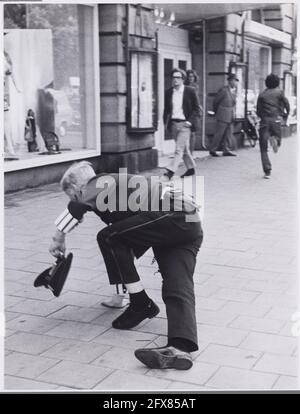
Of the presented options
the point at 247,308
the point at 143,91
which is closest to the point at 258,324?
the point at 247,308

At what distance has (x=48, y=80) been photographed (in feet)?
35.1

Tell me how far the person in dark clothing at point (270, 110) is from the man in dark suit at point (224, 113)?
3.48 m

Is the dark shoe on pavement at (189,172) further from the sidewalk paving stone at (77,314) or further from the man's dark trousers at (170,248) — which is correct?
the man's dark trousers at (170,248)

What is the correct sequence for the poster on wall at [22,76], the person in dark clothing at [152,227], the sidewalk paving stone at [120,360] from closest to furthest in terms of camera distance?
the sidewalk paving stone at [120,360]
the person in dark clothing at [152,227]
the poster on wall at [22,76]

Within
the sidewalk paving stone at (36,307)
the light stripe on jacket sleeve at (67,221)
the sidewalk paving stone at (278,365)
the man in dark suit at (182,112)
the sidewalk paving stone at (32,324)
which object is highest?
the man in dark suit at (182,112)

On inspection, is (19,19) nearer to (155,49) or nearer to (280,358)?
(155,49)

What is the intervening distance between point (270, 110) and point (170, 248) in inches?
275

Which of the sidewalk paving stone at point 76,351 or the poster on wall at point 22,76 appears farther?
the poster on wall at point 22,76

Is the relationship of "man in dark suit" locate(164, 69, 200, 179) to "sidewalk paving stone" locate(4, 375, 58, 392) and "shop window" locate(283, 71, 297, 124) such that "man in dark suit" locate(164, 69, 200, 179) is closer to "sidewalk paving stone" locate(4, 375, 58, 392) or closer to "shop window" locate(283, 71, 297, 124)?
"sidewalk paving stone" locate(4, 375, 58, 392)

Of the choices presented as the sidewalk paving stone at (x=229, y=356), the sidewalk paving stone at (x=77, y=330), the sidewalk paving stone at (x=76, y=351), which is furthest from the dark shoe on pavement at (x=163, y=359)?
the sidewalk paving stone at (x=77, y=330)

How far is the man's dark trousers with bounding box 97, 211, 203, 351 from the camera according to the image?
383cm

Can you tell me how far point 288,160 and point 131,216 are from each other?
33.0 ft

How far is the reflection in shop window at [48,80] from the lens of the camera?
9922 mm
